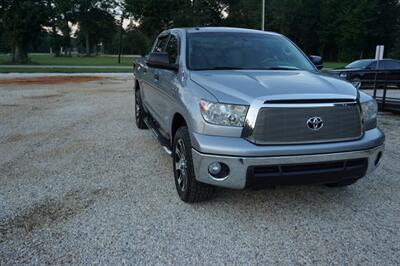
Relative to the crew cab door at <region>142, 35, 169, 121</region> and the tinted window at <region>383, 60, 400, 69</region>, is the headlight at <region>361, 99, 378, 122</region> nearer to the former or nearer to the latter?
the crew cab door at <region>142, 35, 169, 121</region>

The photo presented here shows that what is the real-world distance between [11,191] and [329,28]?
61295 millimetres

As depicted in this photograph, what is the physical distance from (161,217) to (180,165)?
0.58 metres

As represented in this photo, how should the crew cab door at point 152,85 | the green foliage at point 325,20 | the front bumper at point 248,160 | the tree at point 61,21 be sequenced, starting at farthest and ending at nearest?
the green foliage at point 325,20 → the tree at point 61,21 → the crew cab door at point 152,85 → the front bumper at point 248,160

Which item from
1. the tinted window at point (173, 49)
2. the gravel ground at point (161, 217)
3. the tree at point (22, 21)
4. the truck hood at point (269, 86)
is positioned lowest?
the gravel ground at point (161, 217)

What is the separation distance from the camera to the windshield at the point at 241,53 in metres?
4.10

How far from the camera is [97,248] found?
9.33 ft

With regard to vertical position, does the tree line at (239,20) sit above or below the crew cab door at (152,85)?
above

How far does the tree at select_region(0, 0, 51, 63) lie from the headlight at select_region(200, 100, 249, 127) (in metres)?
33.9

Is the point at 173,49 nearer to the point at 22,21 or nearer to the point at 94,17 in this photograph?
the point at 22,21

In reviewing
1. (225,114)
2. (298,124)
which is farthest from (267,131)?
(225,114)

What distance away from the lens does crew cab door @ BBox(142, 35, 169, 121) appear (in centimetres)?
501

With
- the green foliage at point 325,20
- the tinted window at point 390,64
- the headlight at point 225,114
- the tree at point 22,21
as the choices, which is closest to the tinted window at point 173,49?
the headlight at point 225,114

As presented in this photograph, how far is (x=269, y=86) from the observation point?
319cm

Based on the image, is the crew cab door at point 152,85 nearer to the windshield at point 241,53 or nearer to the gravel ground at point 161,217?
the gravel ground at point 161,217
